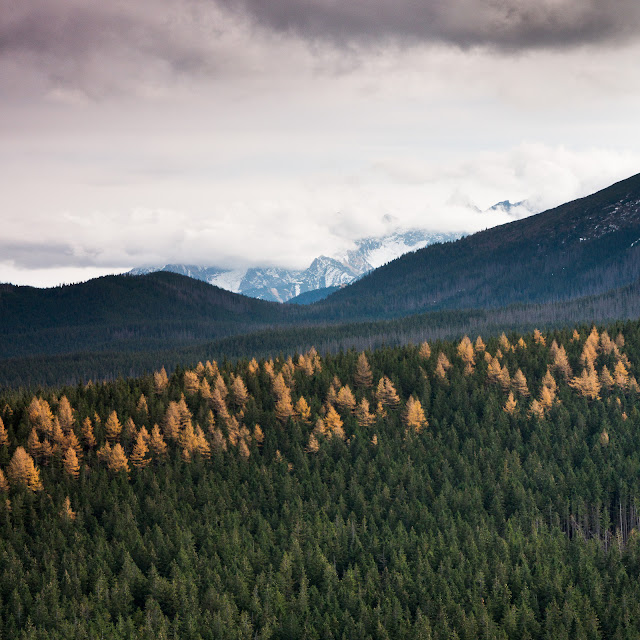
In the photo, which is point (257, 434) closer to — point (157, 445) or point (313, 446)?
point (313, 446)

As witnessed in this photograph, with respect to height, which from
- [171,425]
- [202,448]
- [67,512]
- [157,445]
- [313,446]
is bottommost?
[67,512]

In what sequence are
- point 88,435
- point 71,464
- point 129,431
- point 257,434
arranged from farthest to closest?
point 257,434
point 129,431
point 88,435
point 71,464

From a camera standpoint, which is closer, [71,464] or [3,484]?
[3,484]

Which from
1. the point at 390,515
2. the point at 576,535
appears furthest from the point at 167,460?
the point at 576,535

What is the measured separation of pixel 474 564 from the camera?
13412cm

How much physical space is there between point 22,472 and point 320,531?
222 ft

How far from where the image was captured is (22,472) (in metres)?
174

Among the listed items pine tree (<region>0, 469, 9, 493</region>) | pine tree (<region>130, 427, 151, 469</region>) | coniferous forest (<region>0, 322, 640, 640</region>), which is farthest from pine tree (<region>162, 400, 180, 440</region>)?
pine tree (<region>0, 469, 9, 493</region>)

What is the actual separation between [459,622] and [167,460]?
295ft

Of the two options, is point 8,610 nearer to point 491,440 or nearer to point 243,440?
point 243,440

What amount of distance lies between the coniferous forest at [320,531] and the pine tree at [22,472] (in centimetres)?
30

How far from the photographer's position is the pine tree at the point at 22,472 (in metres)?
174

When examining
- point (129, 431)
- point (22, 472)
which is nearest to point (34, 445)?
point (22, 472)

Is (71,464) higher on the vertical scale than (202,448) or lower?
lower
